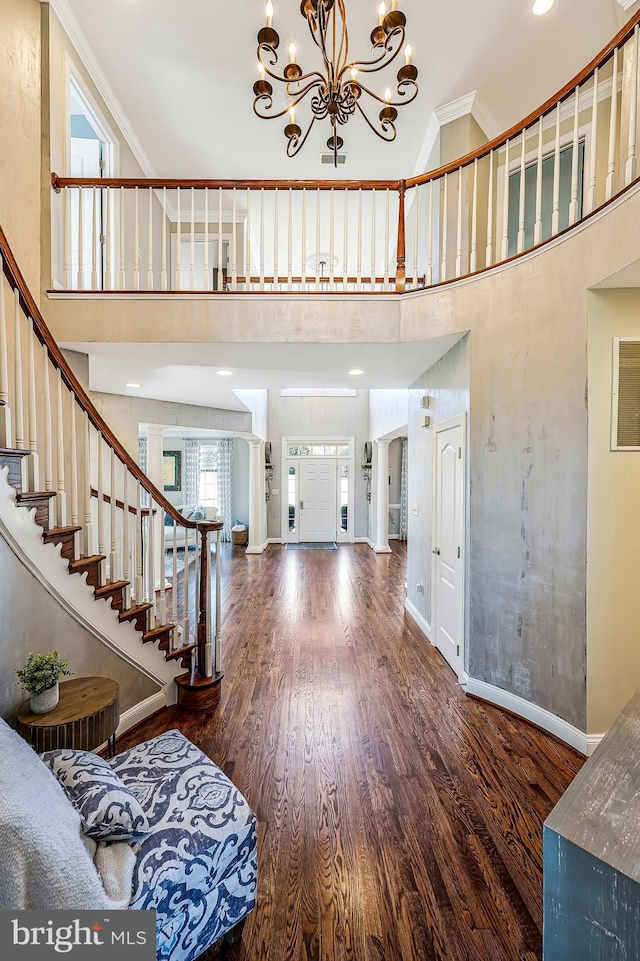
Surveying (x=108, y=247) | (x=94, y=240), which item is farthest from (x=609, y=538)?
(x=94, y=240)

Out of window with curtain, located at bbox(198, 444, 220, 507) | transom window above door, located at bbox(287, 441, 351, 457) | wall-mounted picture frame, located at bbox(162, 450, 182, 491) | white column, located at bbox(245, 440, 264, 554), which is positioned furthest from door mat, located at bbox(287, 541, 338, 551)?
wall-mounted picture frame, located at bbox(162, 450, 182, 491)


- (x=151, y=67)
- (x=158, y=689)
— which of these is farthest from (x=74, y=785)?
(x=151, y=67)

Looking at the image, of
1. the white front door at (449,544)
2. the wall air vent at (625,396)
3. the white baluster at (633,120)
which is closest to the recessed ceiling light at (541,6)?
the white baluster at (633,120)

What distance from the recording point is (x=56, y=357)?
2.28 metres

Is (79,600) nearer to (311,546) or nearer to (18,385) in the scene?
(18,385)

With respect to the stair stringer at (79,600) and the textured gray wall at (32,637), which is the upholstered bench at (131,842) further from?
the stair stringer at (79,600)

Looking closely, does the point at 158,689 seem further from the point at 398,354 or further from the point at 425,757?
the point at 398,354

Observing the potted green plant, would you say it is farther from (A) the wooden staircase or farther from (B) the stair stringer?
(A) the wooden staircase

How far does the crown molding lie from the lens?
297 cm

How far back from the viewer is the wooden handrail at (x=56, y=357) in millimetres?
2078

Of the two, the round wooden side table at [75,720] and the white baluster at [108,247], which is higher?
the white baluster at [108,247]

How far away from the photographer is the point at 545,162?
3559 millimetres

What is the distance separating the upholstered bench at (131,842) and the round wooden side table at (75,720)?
0.38 meters

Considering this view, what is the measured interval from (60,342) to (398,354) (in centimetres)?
266
